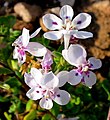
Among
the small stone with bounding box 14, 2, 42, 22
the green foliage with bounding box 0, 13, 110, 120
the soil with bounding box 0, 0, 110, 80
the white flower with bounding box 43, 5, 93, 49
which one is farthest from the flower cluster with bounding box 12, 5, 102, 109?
the small stone with bounding box 14, 2, 42, 22

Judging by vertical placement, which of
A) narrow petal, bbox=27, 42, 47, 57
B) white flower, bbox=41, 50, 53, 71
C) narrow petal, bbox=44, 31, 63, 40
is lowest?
white flower, bbox=41, 50, 53, 71

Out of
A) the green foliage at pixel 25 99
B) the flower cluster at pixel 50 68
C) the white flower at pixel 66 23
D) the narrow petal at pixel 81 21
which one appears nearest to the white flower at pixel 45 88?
the flower cluster at pixel 50 68

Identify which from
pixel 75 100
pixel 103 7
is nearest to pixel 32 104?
pixel 75 100

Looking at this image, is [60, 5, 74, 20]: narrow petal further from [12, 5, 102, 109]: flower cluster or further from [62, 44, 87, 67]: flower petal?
[62, 44, 87, 67]: flower petal

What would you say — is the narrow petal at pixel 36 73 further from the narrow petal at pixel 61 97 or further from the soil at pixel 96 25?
the soil at pixel 96 25

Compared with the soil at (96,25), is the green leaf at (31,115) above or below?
below

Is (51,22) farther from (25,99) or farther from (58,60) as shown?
(25,99)

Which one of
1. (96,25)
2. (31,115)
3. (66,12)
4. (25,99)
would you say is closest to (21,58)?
(66,12)
